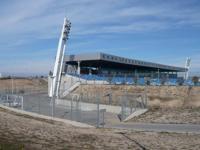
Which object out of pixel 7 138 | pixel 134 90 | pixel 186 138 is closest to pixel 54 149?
pixel 7 138

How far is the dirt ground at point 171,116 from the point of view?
2500 centimetres

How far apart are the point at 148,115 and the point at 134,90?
2268cm

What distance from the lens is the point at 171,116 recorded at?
2667 cm

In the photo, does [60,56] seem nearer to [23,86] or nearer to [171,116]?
[171,116]

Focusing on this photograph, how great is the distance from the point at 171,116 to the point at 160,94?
19667mm

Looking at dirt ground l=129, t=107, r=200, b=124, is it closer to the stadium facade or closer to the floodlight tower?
the floodlight tower

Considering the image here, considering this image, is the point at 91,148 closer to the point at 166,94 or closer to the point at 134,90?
the point at 166,94

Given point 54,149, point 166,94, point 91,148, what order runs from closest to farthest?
point 54,149
point 91,148
point 166,94

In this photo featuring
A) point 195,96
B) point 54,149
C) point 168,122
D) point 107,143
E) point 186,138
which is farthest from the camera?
point 195,96

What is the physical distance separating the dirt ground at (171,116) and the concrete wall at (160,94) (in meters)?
7.23

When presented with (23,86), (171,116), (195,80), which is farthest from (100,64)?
(171,116)

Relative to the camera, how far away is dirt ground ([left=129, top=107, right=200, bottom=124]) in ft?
82.0

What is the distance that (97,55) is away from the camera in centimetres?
6581

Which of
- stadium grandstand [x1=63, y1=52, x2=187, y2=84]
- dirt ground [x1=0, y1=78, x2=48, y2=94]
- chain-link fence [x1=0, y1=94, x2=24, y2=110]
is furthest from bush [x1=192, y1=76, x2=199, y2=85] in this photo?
dirt ground [x1=0, y1=78, x2=48, y2=94]
